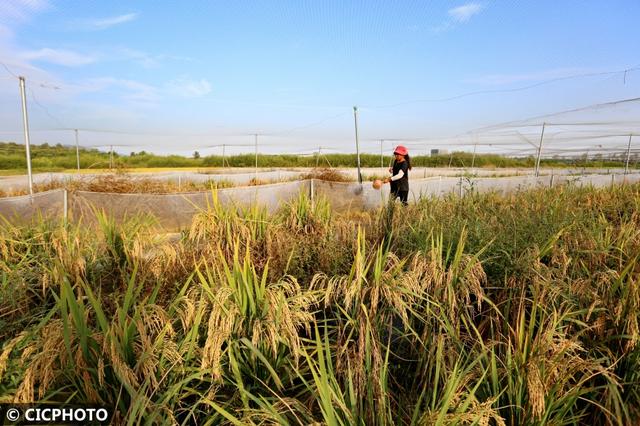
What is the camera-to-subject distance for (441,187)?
1078 centimetres

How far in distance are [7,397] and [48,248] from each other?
6.10 ft

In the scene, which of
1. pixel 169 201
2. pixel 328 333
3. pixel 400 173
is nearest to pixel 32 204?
pixel 169 201

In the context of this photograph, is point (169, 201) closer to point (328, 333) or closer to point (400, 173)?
point (400, 173)

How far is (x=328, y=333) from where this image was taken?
2.19m

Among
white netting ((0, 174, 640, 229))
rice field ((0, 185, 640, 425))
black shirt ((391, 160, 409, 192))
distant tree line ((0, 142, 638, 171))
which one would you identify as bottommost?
rice field ((0, 185, 640, 425))

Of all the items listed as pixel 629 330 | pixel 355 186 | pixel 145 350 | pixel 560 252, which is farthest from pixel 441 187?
pixel 145 350

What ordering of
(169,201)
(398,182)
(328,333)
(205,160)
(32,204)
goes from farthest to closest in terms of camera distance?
(205,160) < (398,182) < (169,201) < (32,204) < (328,333)

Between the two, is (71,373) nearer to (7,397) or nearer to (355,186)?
(7,397)

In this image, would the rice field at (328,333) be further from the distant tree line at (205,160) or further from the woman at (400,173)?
the distant tree line at (205,160)

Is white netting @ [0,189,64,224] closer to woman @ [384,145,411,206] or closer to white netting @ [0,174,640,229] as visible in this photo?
white netting @ [0,174,640,229]

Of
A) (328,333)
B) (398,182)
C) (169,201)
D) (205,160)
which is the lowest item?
(328,333)

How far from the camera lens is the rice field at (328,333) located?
5.30 feet

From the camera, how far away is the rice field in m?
1.62

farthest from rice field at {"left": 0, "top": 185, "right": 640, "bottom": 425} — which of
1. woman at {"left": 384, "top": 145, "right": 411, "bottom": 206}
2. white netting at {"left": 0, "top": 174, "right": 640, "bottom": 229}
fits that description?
woman at {"left": 384, "top": 145, "right": 411, "bottom": 206}
